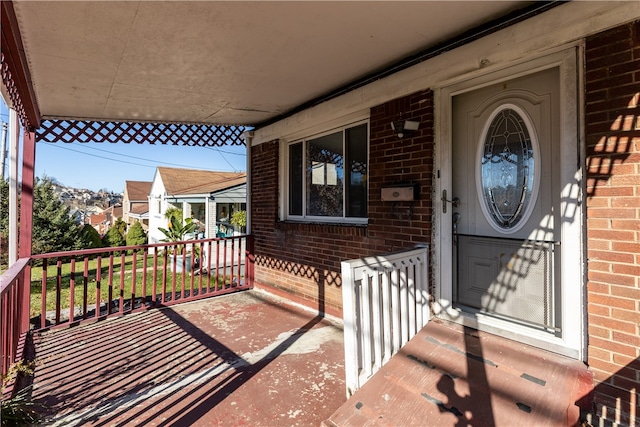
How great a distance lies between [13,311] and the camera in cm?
292

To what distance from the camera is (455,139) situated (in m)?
2.78

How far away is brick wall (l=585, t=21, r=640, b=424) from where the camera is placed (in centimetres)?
177

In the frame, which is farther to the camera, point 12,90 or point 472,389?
point 12,90

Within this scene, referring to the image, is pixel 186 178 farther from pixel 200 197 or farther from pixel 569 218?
pixel 569 218

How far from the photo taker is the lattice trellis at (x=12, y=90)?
230cm

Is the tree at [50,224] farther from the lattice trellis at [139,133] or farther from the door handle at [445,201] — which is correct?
the door handle at [445,201]

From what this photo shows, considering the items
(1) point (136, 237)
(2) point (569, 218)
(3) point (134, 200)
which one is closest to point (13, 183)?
(2) point (569, 218)

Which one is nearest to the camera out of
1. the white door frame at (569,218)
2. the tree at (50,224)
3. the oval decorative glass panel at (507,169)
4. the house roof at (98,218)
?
the white door frame at (569,218)

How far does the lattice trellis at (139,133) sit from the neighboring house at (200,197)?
22.7ft

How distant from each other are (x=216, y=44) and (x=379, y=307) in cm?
245

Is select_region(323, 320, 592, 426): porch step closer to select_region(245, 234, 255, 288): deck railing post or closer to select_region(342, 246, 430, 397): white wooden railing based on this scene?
select_region(342, 246, 430, 397): white wooden railing

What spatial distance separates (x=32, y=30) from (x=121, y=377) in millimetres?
2794

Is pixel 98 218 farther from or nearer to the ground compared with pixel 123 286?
farther from the ground

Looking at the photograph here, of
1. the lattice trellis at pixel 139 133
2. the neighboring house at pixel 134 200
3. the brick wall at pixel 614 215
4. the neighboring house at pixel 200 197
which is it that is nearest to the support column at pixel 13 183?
the lattice trellis at pixel 139 133
